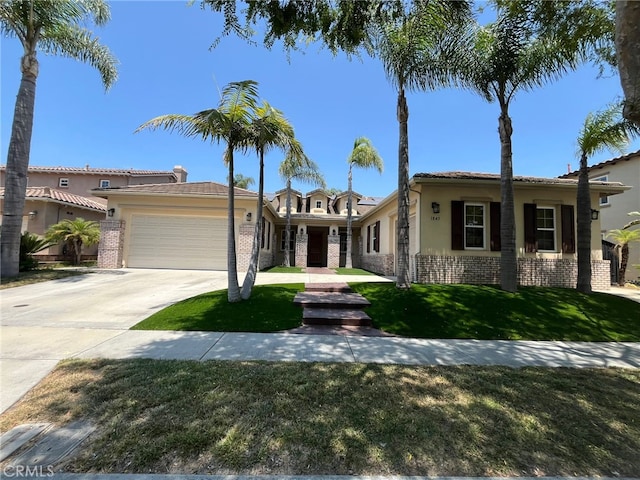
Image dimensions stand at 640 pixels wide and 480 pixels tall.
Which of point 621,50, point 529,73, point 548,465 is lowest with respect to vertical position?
point 548,465

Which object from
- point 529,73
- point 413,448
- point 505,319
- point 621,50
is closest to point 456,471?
point 413,448

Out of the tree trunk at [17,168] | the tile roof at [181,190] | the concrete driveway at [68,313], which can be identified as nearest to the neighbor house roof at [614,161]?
the tile roof at [181,190]

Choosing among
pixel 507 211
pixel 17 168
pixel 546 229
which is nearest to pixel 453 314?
pixel 507 211

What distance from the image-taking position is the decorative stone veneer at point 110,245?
1425 centimetres

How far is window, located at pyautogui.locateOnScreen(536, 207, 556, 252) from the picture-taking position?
11234 mm

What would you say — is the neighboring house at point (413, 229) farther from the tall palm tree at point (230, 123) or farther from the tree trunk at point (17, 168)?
the tall palm tree at point (230, 123)

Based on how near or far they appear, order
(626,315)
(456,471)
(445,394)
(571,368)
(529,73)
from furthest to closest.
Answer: (529,73)
(626,315)
(571,368)
(445,394)
(456,471)

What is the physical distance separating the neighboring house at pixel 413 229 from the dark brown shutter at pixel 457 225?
0.11 feet

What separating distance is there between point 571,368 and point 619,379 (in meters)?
0.52

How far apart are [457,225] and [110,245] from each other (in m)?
15.0

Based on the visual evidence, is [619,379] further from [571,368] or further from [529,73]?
[529,73]

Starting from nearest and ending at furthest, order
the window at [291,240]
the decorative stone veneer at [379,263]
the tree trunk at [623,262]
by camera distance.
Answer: the tree trunk at [623,262] → the decorative stone veneer at [379,263] → the window at [291,240]

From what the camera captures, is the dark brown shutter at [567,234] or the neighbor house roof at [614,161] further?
the neighbor house roof at [614,161]

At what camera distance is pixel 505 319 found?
7.00 meters
